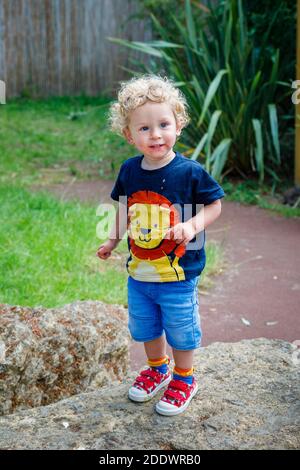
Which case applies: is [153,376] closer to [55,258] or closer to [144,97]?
[144,97]

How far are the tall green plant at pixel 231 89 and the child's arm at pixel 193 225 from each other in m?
4.28

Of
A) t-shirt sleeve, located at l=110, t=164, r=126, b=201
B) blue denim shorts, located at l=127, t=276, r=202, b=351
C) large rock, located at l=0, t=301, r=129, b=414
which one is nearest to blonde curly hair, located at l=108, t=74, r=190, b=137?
t-shirt sleeve, located at l=110, t=164, r=126, b=201

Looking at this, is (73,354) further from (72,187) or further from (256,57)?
(256,57)

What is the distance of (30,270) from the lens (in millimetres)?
4430

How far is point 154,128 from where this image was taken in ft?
7.83

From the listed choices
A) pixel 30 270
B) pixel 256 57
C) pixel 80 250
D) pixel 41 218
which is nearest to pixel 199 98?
pixel 256 57

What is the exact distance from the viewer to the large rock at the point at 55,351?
2735 millimetres

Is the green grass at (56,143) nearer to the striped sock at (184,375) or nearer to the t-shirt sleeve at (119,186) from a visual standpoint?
the t-shirt sleeve at (119,186)

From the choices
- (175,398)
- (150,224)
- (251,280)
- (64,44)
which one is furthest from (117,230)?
(64,44)

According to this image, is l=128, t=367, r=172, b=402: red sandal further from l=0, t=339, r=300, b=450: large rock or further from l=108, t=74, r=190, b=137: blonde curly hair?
l=108, t=74, r=190, b=137: blonde curly hair

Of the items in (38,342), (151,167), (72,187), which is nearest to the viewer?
(151,167)

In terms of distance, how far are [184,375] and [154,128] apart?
33.4 inches

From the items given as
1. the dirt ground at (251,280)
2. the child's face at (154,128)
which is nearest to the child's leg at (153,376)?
the child's face at (154,128)
